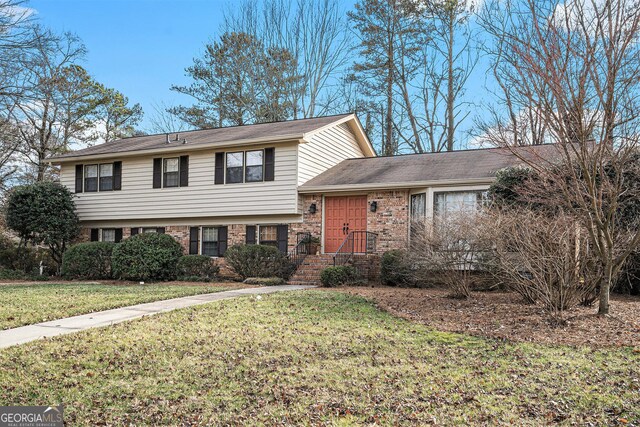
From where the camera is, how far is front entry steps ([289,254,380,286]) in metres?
15.5

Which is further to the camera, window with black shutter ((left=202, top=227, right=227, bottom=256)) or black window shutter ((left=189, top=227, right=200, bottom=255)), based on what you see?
black window shutter ((left=189, top=227, right=200, bottom=255))

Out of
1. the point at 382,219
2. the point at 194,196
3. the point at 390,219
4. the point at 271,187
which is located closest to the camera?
the point at 390,219

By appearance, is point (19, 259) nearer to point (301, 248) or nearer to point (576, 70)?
point (301, 248)

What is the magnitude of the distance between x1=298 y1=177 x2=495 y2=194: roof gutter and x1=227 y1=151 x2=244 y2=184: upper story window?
2.36m

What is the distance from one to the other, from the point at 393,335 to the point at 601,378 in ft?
8.67

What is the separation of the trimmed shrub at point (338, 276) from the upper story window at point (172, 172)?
25.8ft

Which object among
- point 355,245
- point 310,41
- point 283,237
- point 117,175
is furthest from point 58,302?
point 310,41

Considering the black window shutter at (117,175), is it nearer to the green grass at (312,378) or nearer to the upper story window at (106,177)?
the upper story window at (106,177)

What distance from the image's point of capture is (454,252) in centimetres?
1044

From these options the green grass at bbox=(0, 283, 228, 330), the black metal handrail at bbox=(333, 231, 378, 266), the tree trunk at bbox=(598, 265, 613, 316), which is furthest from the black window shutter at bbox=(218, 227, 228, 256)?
the tree trunk at bbox=(598, 265, 613, 316)

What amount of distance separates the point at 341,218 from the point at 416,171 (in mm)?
2804

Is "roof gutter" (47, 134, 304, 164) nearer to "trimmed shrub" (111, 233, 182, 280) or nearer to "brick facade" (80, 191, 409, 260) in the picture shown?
"brick facade" (80, 191, 409, 260)

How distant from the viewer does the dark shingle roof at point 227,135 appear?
1814cm

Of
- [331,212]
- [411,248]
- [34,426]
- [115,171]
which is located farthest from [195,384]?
[115,171]
